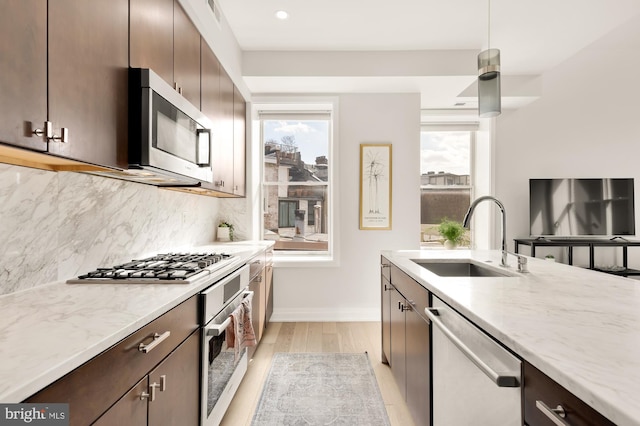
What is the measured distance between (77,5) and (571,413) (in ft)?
5.68

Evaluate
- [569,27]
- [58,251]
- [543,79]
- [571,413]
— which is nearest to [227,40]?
[58,251]

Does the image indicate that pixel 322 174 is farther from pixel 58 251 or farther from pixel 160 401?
pixel 160 401

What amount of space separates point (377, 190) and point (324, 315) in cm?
153

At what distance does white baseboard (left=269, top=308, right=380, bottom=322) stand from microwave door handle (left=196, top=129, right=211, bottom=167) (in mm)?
2220

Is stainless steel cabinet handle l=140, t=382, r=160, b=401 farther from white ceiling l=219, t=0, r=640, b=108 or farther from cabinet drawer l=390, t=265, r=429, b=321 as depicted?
white ceiling l=219, t=0, r=640, b=108

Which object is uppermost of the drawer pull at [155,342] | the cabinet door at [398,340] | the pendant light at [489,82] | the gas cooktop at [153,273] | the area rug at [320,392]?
the pendant light at [489,82]

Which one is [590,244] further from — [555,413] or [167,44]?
[167,44]

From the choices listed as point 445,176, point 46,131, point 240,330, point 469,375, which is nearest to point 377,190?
point 445,176

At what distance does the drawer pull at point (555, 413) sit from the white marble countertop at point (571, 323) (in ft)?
0.23

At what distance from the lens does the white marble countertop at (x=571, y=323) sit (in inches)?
23.6

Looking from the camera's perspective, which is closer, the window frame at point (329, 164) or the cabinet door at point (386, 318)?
the cabinet door at point (386, 318)

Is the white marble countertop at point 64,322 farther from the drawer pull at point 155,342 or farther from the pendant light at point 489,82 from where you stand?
the pendant light at point 489,82

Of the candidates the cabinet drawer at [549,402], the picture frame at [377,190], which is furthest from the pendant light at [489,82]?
the picture frame at [377,190]

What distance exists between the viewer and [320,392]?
2.25 meters
